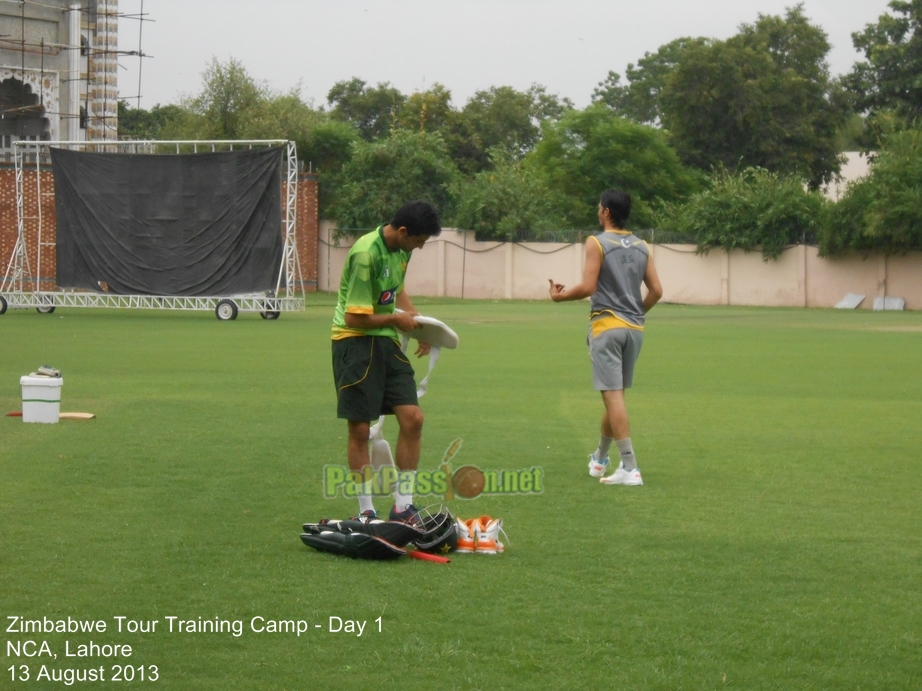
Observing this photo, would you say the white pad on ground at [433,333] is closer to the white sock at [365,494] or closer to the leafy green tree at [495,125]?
the white sock at [365,494]

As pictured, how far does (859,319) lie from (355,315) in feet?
95.7

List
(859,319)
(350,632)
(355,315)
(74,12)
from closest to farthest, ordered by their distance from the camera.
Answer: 1. (350,632)
2. (355,315)
3. (859,319)
4. (74,12)

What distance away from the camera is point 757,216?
43094 mm

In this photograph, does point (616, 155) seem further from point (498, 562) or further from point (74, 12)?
point (498, 562)

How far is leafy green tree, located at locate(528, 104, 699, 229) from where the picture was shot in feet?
174

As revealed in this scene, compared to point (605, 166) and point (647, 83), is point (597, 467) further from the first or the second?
point (647, 83)

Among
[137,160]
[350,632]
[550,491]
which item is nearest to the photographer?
[350,632]

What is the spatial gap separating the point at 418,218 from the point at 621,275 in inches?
92.8

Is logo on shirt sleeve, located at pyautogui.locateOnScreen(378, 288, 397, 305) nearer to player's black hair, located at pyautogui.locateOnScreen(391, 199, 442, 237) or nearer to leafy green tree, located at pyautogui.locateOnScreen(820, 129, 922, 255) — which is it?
player's black hair, located at pyautogui.locateOnScreen(391, 199, 442, 237)

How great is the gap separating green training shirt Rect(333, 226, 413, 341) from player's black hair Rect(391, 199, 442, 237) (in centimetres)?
18

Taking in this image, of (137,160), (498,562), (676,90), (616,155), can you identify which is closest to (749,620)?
(498,562)

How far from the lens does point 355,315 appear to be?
6227mm

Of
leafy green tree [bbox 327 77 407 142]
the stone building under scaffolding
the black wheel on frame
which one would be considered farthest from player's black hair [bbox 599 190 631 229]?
leafy green tree [bbox 327 77 407 142]

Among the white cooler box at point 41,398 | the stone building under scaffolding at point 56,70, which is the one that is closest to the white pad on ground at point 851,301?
the stone building under scaffolding at point 56,70
